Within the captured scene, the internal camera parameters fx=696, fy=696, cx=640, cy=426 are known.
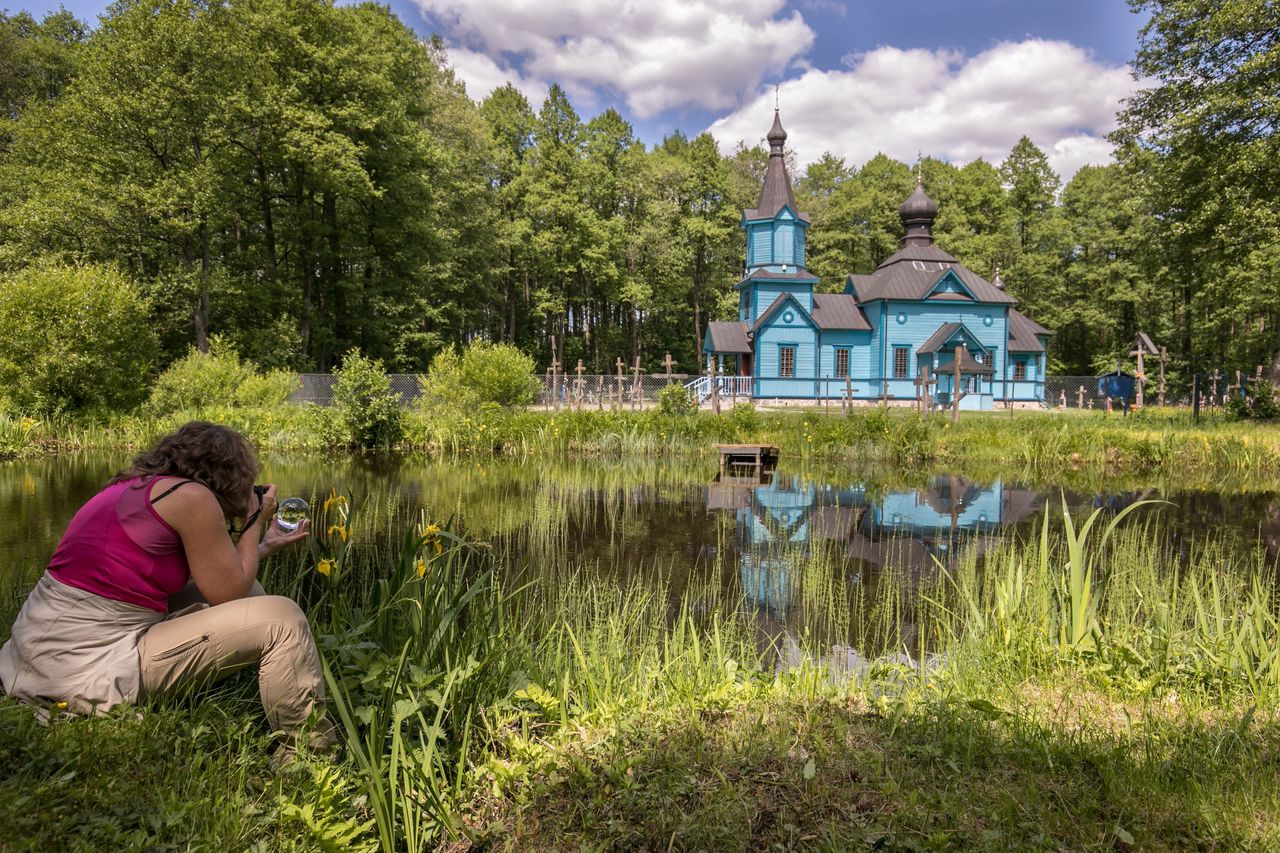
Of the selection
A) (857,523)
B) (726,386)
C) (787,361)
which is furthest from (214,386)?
(787,361)

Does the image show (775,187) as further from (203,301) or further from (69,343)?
(69,343)

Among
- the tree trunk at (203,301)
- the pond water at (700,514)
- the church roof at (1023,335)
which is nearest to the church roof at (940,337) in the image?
the church roof at (1023,335)

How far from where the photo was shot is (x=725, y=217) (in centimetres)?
4091

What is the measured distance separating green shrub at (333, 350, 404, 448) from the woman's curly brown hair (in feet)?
47.3

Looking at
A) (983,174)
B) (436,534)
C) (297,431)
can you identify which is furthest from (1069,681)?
(983,174)

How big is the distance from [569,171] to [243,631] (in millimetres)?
39304

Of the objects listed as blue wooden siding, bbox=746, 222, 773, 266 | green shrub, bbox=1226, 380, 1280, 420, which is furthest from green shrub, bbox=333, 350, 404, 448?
blue wooden siding, bbox=746, 222, 773, 266

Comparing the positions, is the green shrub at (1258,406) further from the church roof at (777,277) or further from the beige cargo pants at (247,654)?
the beige cargo pants at (247,654)

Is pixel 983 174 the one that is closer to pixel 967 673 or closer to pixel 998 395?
pixel 998 395

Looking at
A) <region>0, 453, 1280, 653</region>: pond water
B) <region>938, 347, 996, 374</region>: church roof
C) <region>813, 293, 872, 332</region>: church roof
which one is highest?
<region>813, 293, 872, 332</region>: church roof

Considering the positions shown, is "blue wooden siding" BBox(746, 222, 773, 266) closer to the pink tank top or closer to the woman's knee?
the woman's knee

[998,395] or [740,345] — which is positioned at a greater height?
[740,345]

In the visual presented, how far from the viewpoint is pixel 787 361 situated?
30.8 m

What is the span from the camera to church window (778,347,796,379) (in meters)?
30.7
